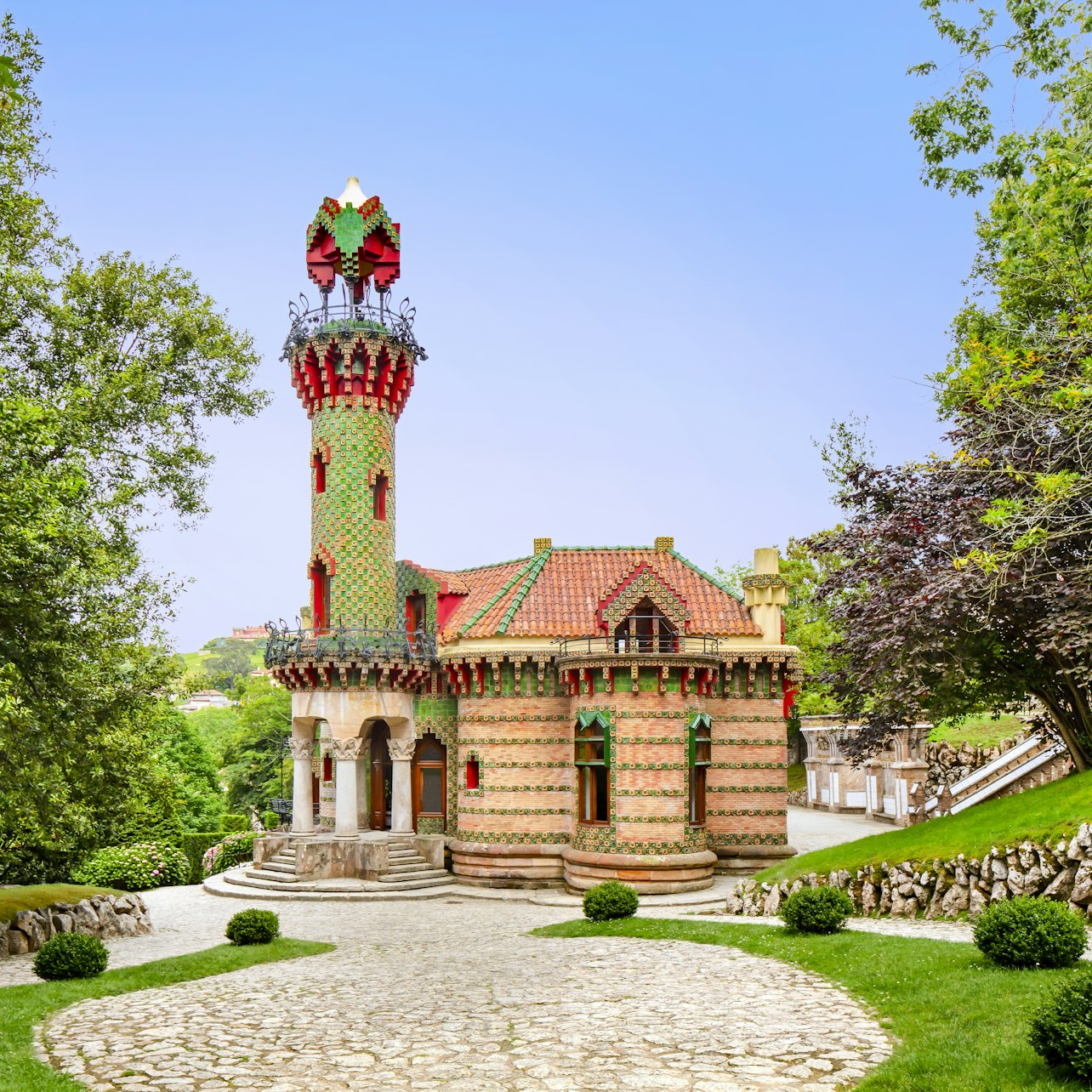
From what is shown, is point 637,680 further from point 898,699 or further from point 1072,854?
point 1072,854

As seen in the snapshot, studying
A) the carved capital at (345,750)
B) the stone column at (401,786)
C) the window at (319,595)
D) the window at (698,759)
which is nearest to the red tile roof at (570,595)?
the window at (698,759)

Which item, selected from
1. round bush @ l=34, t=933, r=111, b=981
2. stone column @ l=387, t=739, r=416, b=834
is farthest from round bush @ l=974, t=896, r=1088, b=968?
stone column @ l=387, t=739, r=416, b=834

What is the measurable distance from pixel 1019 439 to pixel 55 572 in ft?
60.7

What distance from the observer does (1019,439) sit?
21000 mm

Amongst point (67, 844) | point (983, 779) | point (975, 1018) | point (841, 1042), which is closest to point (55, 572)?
point (67, 844)

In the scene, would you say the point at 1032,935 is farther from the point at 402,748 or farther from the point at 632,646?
the point at 402,748

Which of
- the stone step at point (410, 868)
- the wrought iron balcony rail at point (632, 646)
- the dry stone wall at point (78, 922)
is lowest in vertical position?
the stone step at point (410, 868)

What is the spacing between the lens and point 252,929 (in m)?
19.2

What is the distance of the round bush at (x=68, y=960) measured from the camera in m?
16.0

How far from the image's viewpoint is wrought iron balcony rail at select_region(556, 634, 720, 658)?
2800cm

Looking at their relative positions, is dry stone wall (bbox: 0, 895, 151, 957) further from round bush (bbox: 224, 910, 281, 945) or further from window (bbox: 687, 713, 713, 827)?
window (bbox: 687, 713, 713, 827)

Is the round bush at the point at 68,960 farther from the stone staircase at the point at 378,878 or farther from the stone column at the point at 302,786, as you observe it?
the stone column at the point at 302,786

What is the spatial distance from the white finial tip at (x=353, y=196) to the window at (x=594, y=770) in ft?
59.1

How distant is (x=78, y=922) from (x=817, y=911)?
15602 millimetres
